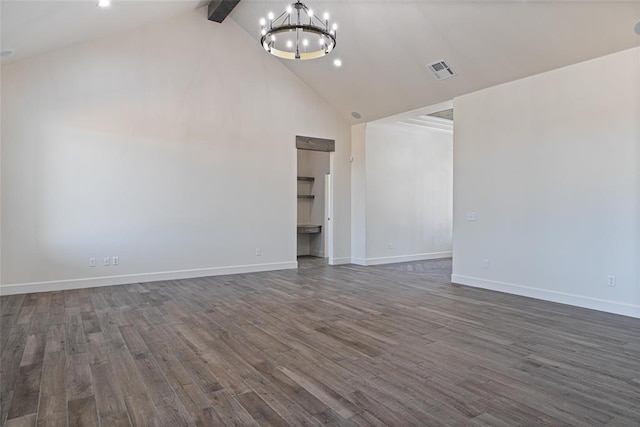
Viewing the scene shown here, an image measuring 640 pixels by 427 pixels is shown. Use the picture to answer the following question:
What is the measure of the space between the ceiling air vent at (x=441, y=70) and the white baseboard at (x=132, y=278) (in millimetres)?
4314

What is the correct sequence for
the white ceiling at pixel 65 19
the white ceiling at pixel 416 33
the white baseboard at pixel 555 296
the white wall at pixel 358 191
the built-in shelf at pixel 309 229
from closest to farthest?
the white ceiling at pixel 65 19
the white ceiling at pixel 416 33
the white baseboard at pixel 555 296
the white wall at pixel 358 191
the built-in shelf at pixel 309 229

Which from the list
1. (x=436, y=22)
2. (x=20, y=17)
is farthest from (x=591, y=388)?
(x=20, y=17)

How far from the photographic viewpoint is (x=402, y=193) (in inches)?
343

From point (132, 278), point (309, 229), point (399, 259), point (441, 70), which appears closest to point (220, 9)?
point (441, 70)

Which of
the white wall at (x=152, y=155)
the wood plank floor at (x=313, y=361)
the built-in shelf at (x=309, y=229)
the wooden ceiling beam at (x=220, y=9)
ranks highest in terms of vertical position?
the wooden ceiling beam at (x=220, y=9)

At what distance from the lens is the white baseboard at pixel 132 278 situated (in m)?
5.39

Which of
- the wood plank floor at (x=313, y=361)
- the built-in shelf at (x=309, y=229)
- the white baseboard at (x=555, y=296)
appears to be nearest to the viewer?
the wood plank floor at (x=313, y=361)

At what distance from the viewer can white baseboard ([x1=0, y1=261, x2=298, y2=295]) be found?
17.7 ft

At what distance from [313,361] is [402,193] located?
6211 millimetres

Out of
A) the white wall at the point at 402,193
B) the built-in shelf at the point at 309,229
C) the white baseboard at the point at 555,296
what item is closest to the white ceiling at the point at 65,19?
the white wall at the point at 402,193

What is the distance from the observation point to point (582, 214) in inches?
186

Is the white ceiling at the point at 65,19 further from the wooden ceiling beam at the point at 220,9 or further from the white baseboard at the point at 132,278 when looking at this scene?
the white baseboard at the point at 132,278

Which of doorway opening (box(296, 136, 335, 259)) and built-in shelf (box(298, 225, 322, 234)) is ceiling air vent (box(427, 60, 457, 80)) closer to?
doorway opening (box(296, 136, 335, 259))

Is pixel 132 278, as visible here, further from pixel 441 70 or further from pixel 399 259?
pixel 441 70
